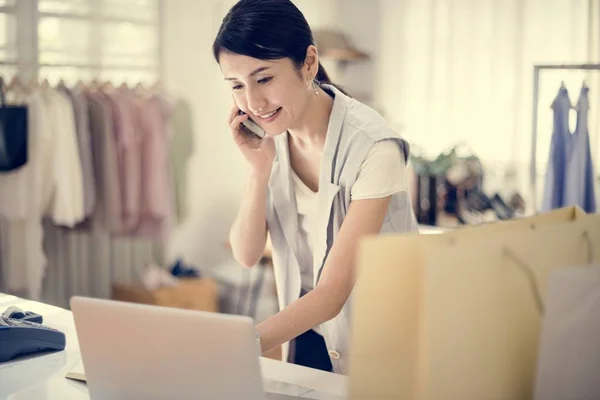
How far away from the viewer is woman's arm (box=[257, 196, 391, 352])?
58.4 inches

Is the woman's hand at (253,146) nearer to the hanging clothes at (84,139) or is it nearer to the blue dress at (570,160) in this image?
the blue dress at (570,160)

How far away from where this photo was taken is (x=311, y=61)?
1800 mm

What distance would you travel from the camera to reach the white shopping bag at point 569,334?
1006mm

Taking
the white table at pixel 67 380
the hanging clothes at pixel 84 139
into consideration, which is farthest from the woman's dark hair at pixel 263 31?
the hanging clothes at pixel 84 139

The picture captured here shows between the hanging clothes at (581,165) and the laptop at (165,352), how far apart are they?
2667mm

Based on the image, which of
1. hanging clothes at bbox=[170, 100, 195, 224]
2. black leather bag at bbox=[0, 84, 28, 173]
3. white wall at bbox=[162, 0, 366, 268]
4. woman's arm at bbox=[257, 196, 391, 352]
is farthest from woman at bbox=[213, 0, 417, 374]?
white wall at bbox=[162, 0, 366, 268]

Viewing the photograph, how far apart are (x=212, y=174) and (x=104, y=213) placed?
1138 mm

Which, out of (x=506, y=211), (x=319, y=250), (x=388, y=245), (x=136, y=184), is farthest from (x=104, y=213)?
(x=388, y=245)

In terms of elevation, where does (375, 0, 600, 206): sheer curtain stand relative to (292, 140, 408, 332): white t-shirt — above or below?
above

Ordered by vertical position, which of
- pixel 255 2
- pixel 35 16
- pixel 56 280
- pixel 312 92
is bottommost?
pixel 56 280

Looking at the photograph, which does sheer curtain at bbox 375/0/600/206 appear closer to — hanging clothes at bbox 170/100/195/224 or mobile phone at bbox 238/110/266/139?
hanging clothes at bbox 170/100/195/224

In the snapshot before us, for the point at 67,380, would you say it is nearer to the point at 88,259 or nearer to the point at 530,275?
the point at 530,275

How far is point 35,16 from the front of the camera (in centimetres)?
412

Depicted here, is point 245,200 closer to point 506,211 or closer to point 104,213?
point 104,213
